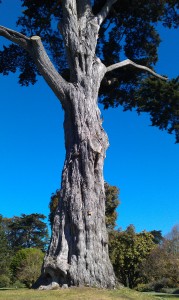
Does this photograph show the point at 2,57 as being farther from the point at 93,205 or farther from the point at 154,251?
the point at 154,251

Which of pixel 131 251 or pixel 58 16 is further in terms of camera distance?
pixel 131 251

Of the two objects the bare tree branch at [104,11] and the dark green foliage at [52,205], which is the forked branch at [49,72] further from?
the dark green foliage at [52,205]

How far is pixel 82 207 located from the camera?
9367 mm

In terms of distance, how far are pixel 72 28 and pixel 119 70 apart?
11.2 ft

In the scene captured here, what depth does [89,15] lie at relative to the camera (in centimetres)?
1302

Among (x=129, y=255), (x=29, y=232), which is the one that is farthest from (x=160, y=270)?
(x=29, y=232)

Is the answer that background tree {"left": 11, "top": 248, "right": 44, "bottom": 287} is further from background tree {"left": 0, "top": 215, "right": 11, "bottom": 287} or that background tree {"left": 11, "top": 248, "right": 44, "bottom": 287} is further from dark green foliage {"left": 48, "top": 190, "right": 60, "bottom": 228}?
dark green foliage {"left": 48, "top": 190, "right": 60, "bottom": 228}

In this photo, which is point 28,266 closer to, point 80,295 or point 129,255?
point 129,255

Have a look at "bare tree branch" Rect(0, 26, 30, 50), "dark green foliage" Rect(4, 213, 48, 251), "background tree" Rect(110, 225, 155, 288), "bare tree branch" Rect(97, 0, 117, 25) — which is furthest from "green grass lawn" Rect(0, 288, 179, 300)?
"dark green foliage" Rect(4, 213, 48, 251)

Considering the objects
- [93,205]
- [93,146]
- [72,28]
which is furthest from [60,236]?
[72,28]

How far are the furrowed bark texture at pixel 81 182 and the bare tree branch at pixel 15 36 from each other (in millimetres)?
1291

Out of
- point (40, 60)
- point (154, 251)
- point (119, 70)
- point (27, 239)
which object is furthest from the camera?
point (27, 239)

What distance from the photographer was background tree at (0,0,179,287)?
895cm

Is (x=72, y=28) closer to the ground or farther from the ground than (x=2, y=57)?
closer to the ground
